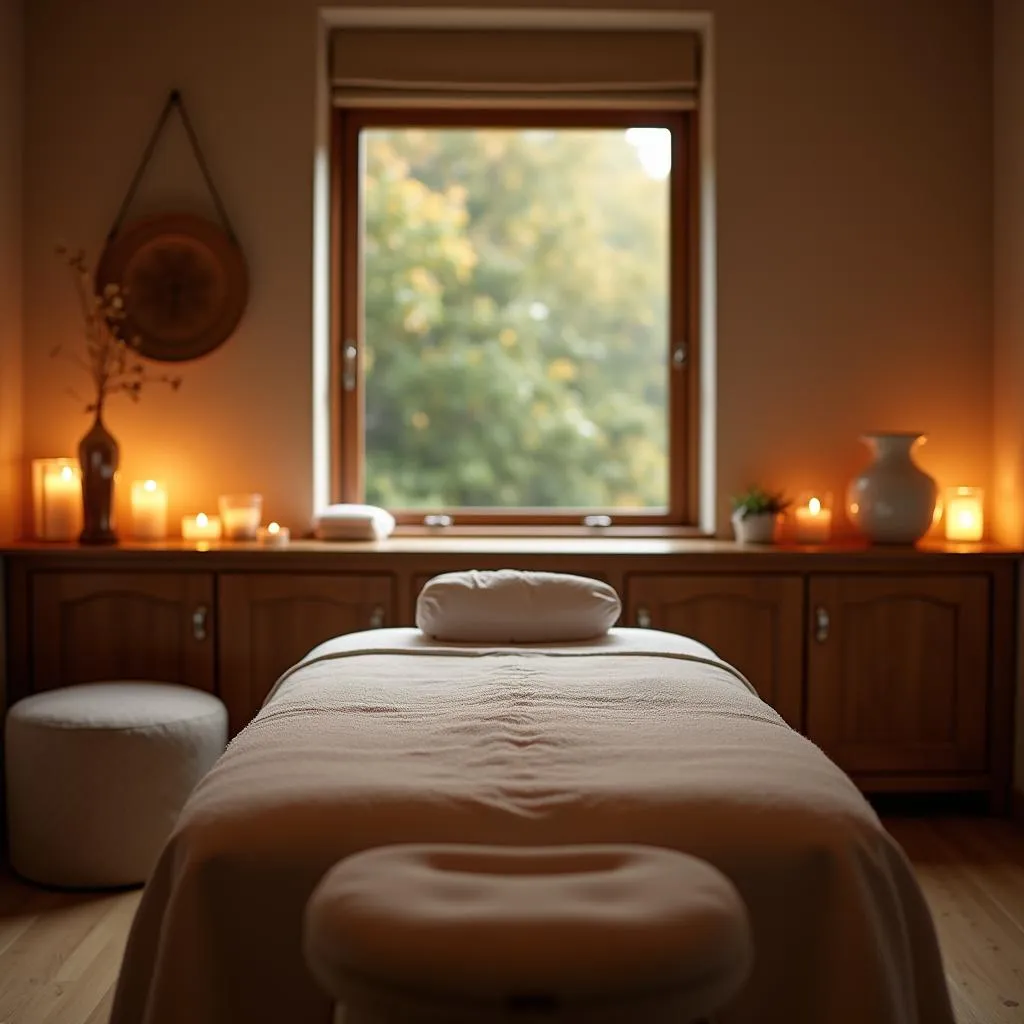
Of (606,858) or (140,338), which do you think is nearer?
(606,858)

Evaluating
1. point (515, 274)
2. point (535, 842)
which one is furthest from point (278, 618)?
point (535, 842)

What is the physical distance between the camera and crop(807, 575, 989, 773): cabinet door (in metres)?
3.32

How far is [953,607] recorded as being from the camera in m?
3.34

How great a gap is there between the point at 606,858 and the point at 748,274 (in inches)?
99.2

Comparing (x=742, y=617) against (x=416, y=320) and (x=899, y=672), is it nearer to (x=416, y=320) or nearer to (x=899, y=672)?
(x=899, y=672)

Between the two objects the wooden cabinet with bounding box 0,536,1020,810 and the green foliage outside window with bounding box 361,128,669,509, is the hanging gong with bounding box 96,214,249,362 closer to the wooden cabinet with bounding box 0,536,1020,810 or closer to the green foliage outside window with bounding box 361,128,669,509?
the green foliage outside window with bounding box 361,128,669,509

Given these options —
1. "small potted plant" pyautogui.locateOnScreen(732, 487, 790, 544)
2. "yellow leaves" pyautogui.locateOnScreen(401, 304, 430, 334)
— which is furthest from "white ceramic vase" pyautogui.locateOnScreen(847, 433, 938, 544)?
"yellow leaves" pyautogui.locateOnScreen(401, 304, 430, 334)

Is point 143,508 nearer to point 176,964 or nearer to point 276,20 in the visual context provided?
point 276,20

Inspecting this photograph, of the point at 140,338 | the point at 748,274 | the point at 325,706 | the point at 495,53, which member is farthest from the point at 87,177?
the point at 325,706

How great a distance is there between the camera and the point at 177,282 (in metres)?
3.58

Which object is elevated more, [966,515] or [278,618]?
[966,515]

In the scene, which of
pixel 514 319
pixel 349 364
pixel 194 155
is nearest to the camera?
pixel 194 155

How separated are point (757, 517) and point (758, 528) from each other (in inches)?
1.2

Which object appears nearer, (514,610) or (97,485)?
(514,610)
